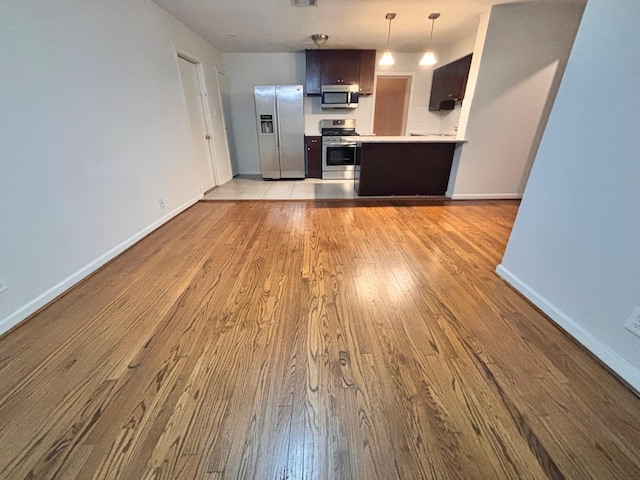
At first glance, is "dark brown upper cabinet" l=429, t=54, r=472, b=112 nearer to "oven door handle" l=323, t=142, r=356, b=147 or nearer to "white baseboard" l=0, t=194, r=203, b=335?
"oven door handle" l=323, t=142, r=356, b=147

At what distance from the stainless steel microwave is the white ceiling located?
670 mm

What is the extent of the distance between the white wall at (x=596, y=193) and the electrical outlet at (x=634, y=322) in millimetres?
23

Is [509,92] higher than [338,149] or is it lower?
higher

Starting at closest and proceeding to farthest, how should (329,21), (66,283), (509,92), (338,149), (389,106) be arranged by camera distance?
(66,283), (509,92), (329,21), (338,149), (389,106)

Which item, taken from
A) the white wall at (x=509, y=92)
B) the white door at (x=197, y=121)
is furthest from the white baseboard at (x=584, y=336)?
the white door at (x=197, y=121)

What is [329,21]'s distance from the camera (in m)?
3.56

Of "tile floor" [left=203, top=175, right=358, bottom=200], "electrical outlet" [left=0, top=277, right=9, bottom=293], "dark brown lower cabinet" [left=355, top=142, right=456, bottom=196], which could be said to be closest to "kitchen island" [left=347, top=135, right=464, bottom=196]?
"dark brown lower cabinet" [left=355, top=142, right=456, bottom=196]

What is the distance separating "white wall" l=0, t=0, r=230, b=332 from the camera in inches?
62.6

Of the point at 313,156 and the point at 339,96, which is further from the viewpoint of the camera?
the point at 313,156

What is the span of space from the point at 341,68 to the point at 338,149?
151 cm

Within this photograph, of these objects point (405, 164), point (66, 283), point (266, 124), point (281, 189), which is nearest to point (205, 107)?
point (266, 124)

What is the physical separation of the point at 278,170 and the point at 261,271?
3863 mm

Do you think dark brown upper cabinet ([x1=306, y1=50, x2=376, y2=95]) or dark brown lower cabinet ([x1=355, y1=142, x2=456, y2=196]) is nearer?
dark brown lower cabinet ([x1=355, y1=142, x2=456, y2=196])

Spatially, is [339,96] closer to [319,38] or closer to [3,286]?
[319,38]
